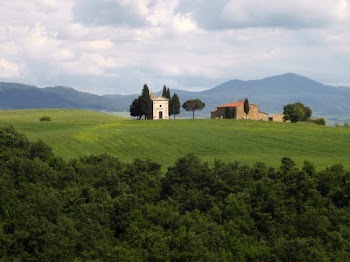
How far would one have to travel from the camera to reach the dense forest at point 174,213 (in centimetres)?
3681

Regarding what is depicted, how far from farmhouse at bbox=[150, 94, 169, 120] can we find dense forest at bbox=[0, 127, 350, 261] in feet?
291

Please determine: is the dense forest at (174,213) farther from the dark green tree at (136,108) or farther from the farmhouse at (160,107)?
the farmhouse at (160,107)

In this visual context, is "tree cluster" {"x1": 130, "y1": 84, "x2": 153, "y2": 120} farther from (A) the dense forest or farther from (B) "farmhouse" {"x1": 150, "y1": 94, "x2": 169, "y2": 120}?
(A) the dense forest

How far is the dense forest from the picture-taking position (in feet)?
121

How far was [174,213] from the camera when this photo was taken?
41.5 meters

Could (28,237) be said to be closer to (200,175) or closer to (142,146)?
(200,175)

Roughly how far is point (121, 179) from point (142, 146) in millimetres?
34947

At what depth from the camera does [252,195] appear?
45.1 m

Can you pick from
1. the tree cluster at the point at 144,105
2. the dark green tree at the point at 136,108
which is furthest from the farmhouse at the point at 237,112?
the dark green tree at the point at 136,108

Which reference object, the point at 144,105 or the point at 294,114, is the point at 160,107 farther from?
the point at 294,114

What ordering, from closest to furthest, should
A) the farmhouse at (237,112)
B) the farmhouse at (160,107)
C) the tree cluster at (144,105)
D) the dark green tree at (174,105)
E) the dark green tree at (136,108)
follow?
the tree cluster at (144,105)
the dark green tree at (136,108)
the farmhouse at (160,107)
the farmhouse at (237,112)
the dark green tree at (174,105)

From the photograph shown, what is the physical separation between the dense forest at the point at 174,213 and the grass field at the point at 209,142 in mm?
21066

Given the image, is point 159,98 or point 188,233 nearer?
point 188,233

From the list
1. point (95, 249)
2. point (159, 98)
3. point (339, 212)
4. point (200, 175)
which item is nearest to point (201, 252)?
point (95, 249)
